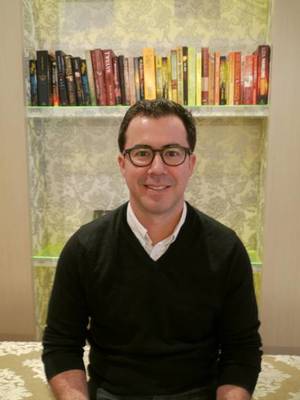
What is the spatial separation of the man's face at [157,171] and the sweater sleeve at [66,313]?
266 millimetres

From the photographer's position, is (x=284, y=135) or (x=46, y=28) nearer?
(x=284, y=135)

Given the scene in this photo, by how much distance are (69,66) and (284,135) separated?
122cm

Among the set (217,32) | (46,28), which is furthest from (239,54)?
(46,28)

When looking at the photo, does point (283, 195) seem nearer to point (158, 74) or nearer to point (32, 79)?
point (158, 74)

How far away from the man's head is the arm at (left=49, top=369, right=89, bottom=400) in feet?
1.77

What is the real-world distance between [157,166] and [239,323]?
21.4 inches

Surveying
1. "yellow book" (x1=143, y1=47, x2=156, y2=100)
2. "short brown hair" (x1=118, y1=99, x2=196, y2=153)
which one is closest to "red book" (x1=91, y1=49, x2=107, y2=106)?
"yellow book" (x1=143, y1=47, x2=156, y2=100)

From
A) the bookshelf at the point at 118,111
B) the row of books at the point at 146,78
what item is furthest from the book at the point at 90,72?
the bookshelf at the point at 118,111

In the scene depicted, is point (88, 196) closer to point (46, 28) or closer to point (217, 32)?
point (46, 28)

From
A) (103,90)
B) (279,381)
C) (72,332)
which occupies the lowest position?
(279,381)

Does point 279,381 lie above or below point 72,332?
below

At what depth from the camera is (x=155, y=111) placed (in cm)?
122

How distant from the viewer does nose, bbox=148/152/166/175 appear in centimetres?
119

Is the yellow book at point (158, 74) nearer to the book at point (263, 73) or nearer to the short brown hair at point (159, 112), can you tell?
the book at point (263, 73)
